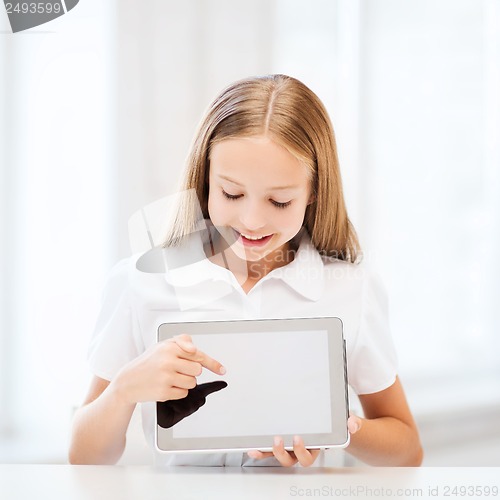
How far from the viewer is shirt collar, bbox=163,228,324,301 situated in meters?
0.75

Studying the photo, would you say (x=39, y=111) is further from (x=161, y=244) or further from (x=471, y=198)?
(x=471, y=198)

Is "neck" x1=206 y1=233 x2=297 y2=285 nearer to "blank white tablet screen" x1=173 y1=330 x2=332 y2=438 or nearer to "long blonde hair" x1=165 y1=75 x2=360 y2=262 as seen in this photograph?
"long blonde hair" x1=165 y1=75 x2=360 y2=262

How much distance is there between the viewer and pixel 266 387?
637 millimetres

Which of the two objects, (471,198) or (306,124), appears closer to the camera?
(306,124)

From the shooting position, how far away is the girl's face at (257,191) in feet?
2.27

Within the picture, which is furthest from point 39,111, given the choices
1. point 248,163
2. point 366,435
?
point 366,435

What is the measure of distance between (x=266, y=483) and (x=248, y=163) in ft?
1.00

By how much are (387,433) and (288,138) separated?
32 centimetres

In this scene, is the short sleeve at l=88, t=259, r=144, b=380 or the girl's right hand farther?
the short sleeve at l=88, t=259, r=144, b=380

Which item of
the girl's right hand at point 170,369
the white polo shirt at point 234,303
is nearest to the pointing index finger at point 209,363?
the girl's right hand at point 170,369

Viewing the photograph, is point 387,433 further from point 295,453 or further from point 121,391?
point 121,391

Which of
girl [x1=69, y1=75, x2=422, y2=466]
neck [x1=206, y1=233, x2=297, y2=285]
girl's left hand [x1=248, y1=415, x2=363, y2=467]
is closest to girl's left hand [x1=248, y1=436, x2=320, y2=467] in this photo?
girl's left hand [x1=248, y1=415, x2=363, y2=467]

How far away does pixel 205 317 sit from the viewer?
78 cm

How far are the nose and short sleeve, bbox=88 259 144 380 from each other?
0.52ft
